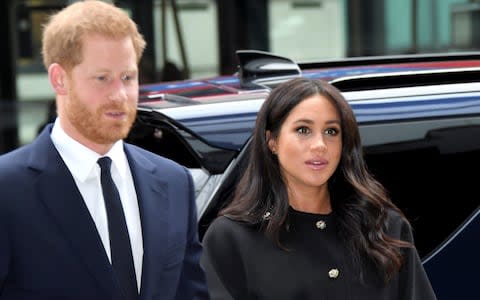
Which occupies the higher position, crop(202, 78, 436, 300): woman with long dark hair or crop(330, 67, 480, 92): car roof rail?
crop(330, 67, 480, 92): car roof rail

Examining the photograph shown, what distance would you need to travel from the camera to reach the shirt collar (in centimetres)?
210

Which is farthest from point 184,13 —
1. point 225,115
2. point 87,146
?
point 87,146

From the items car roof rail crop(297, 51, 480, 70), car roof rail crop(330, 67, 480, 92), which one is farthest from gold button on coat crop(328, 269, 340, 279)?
car roof rail crop(297, 51, 480, 70)

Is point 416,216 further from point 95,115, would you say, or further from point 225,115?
point 95,115

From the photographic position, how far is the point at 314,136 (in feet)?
8.10

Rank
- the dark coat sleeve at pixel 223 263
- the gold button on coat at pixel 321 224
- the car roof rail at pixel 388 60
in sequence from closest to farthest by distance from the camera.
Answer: the dark coat sleeve at pixel 223 263 → the gold button on coat at pixel 321 224 → the car roof rail at pixel 388 60

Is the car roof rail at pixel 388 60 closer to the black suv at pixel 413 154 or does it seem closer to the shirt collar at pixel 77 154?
the black suv at pixel 413 154

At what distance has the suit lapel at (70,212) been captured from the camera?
2.07 meters

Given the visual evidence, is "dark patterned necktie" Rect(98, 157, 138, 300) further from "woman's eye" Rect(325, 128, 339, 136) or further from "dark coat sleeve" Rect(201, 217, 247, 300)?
"woman's eye" Rect(325, 128, 339, 136)

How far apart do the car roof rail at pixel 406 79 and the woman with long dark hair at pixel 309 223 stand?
73 cm

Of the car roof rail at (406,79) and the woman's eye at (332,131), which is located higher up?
the car roof rail at (406,79)

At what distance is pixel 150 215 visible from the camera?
217 centimetres

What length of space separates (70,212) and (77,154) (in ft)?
0.40

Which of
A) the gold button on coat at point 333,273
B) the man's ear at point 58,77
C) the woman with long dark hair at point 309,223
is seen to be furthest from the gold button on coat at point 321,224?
the man's ear at point 58,77
